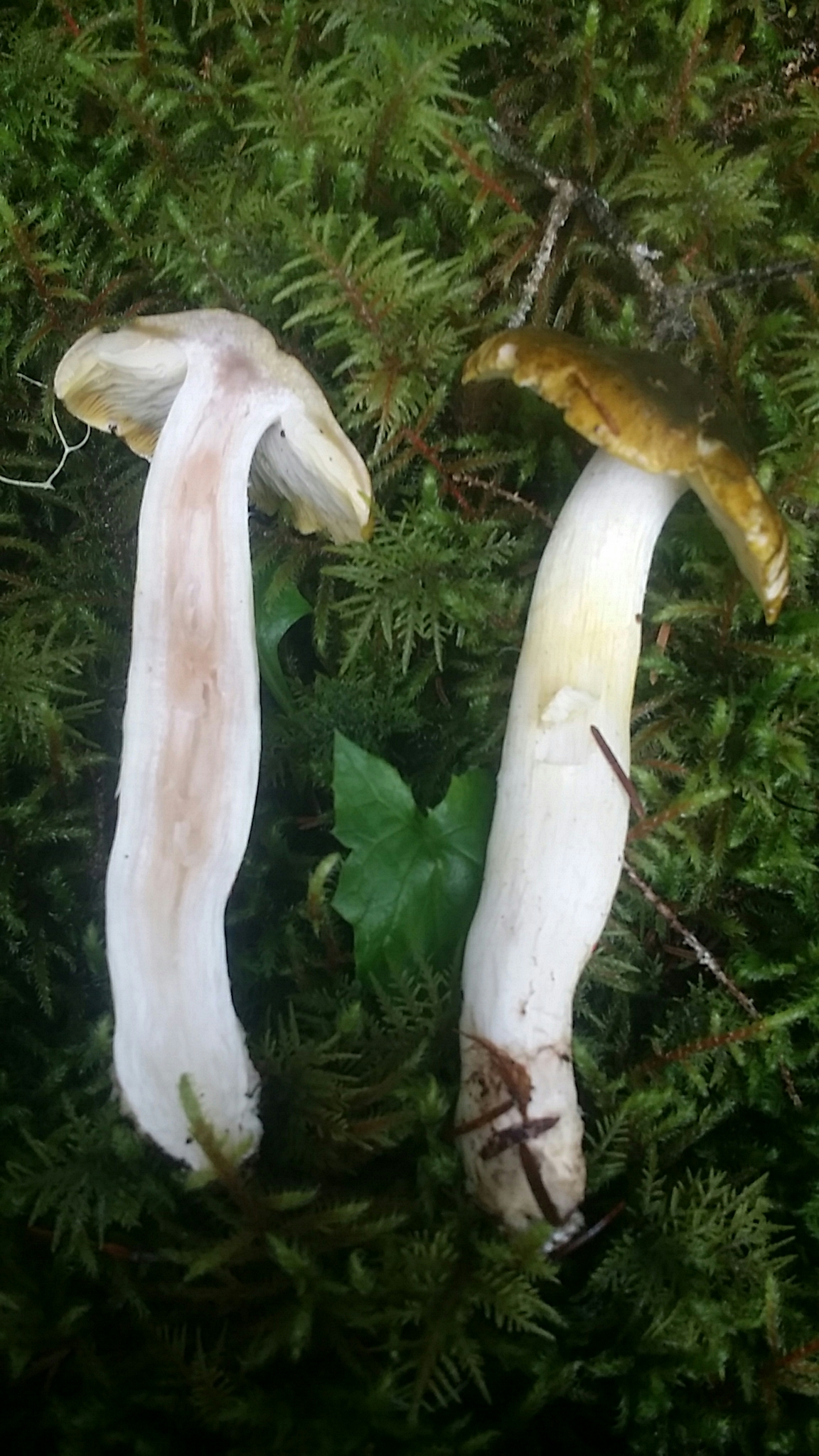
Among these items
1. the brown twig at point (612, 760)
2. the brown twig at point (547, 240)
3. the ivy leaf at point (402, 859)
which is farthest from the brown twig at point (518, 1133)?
the brown twig at point (547, 240)

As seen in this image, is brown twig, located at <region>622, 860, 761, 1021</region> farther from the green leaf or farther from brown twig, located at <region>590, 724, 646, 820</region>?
the green leaf

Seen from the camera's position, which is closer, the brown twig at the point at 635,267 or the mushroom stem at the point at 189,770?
the mushroom stem at the point at 189,770

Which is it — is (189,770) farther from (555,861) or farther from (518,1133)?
(518,1133)

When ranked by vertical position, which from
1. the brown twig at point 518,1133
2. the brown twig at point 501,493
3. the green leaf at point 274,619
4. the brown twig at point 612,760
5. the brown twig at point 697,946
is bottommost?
the brown twig at point 518,1133

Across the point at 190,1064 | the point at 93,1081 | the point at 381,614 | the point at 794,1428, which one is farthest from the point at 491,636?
the point at 794,1428

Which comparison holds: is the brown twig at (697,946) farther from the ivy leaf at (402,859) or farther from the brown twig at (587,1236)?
the brown twig at (587,1236)

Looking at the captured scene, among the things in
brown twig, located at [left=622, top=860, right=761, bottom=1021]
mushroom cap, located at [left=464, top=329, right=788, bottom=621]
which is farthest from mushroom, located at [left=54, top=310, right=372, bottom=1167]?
brown twig, located at [left=622, top=860, right=761, bottom=1021]

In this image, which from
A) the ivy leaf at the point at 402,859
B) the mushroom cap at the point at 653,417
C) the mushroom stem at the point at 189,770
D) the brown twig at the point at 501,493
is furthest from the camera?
the brown twig at the point at 501,493

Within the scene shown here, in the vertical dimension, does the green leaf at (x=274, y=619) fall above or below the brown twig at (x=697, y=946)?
above

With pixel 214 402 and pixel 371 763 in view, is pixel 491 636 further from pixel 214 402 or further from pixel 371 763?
pixel 214 402

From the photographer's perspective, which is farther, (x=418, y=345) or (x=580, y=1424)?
(x=418, y=345)
